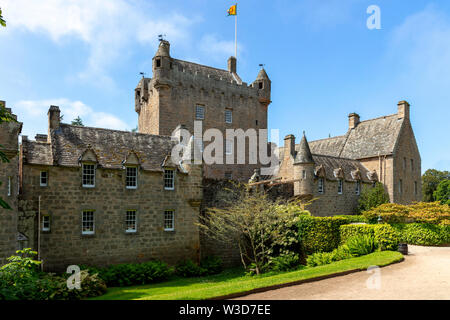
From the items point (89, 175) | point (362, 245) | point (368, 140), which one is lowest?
point (362, 245)

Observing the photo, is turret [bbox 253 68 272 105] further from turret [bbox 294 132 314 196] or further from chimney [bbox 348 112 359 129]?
chimney [bbox 348 112 359 129]

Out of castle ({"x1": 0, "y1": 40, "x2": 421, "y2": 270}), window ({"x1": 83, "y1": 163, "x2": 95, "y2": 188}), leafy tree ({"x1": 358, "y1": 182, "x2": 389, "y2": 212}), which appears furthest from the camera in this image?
leafy tree ({"x1": 358, "y1": 182, "x2": 389, "y2": 212})

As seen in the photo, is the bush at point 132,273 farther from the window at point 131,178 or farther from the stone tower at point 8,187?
the stone tower at point 8,187

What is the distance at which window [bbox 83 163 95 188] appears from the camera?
22.3 m

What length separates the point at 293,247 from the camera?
25.7 metres

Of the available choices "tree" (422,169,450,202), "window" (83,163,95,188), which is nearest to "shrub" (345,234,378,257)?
"window" (83,163,95,188)

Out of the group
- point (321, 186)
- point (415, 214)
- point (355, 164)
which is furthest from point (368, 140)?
point (415, 214)

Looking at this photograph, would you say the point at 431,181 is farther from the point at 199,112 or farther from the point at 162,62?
the point at 162,62

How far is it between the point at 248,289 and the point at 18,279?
25.3 ft

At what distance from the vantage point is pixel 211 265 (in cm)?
2555

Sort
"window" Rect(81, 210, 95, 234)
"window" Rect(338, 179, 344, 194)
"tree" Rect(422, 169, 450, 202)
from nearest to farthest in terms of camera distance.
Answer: "window" Rect(81, 210, 95, 234) → "window" Rect(338, 179, 344, 194) → "tree" Rect(422, 169, 450, 202)

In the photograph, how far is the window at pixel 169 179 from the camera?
2514 cm

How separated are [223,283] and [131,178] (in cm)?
897
